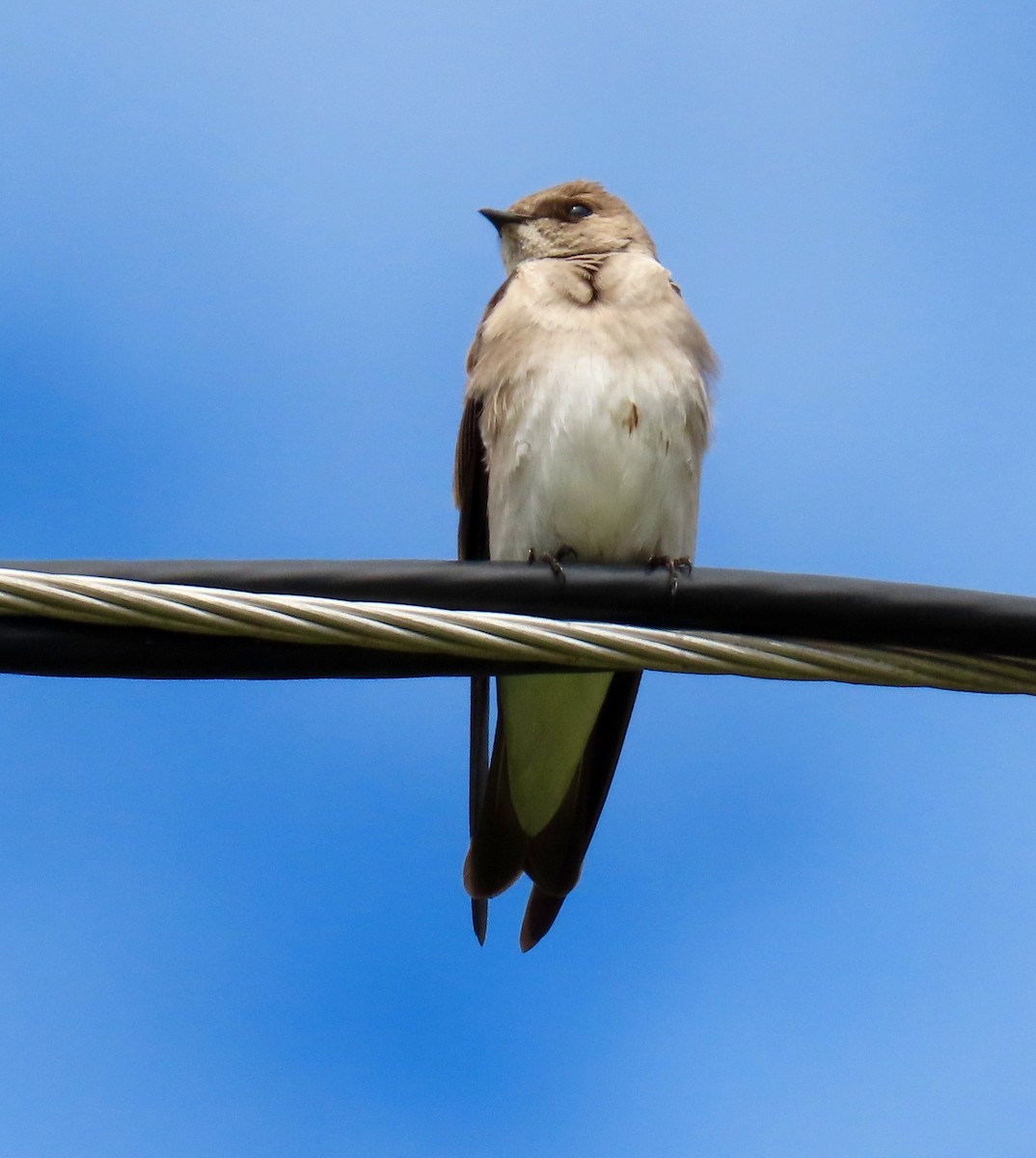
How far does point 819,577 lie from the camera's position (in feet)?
9.62

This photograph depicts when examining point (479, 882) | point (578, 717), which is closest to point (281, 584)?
point (479, 882)

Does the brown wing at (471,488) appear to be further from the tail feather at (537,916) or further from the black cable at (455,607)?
the black cable at (455,607)

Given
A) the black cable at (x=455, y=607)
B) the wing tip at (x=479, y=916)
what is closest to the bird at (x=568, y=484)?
the wing tip at (x=479, y=916)

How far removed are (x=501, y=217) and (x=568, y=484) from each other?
1871 millimetres

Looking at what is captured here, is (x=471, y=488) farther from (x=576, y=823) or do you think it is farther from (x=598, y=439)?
(x=576, y=823)

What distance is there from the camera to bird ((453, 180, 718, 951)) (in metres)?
5.09

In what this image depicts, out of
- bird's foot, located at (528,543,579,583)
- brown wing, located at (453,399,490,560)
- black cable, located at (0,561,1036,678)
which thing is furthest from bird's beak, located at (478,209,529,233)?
black cable, located at (0,561,1036,678)

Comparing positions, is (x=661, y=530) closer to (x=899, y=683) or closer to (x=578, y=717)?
(x=578, y=717)

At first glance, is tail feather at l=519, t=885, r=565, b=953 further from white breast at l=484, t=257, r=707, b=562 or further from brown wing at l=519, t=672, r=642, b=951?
white breast at l=484, t=257, r=707, b=562

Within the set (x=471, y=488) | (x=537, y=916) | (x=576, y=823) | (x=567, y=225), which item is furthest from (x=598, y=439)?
(x=567, y=225)

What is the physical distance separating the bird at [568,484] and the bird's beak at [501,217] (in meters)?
0.92

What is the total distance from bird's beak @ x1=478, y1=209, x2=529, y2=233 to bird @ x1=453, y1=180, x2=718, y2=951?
0.92 meters

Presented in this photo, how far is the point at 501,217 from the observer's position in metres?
6.57

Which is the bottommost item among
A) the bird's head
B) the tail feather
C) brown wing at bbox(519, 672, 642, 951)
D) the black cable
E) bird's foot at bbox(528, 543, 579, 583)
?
the tail feather
